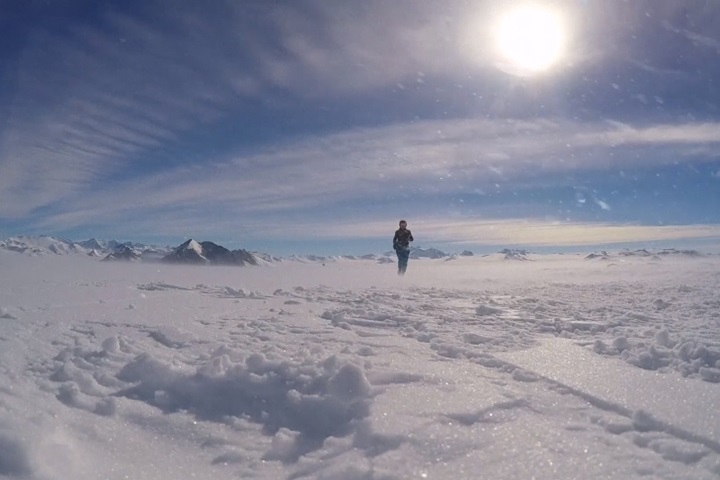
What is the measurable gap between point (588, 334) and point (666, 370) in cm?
176

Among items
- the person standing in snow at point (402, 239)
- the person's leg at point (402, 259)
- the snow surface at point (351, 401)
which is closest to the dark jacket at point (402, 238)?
the person standing in snow at point (402, 239)

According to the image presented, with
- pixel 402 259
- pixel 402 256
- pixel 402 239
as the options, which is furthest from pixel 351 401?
pixel 402 259

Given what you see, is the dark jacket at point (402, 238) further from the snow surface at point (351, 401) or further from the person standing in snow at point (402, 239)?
the snow surface at point (351, 401)

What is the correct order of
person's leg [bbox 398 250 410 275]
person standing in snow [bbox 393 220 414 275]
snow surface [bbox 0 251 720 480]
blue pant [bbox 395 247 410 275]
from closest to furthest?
snow surface [bbox 0 251 720 480], person standing in snow [bbox 393 220 414 275], blue pant [bbox 395 247 410 275], person's leg [bbox 398 250 410 275]

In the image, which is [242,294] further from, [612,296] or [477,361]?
[612,296]

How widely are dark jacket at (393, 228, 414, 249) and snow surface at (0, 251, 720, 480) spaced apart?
9.83 m

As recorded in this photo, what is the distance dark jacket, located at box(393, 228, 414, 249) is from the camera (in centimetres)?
1619

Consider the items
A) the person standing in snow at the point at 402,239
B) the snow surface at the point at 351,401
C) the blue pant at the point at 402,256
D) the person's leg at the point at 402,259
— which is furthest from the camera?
the person's leg at the point at 402,259

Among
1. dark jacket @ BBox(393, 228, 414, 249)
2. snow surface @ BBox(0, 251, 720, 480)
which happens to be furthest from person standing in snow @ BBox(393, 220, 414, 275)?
snow surface @ BBox(0, 251, 720, 480)

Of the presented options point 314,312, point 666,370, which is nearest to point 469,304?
point 314,312

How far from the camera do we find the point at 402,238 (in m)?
16.2

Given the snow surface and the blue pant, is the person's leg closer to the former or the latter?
the blue pant

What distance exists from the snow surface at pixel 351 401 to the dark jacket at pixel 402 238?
983 cm

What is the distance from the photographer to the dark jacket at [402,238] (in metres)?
16.2
